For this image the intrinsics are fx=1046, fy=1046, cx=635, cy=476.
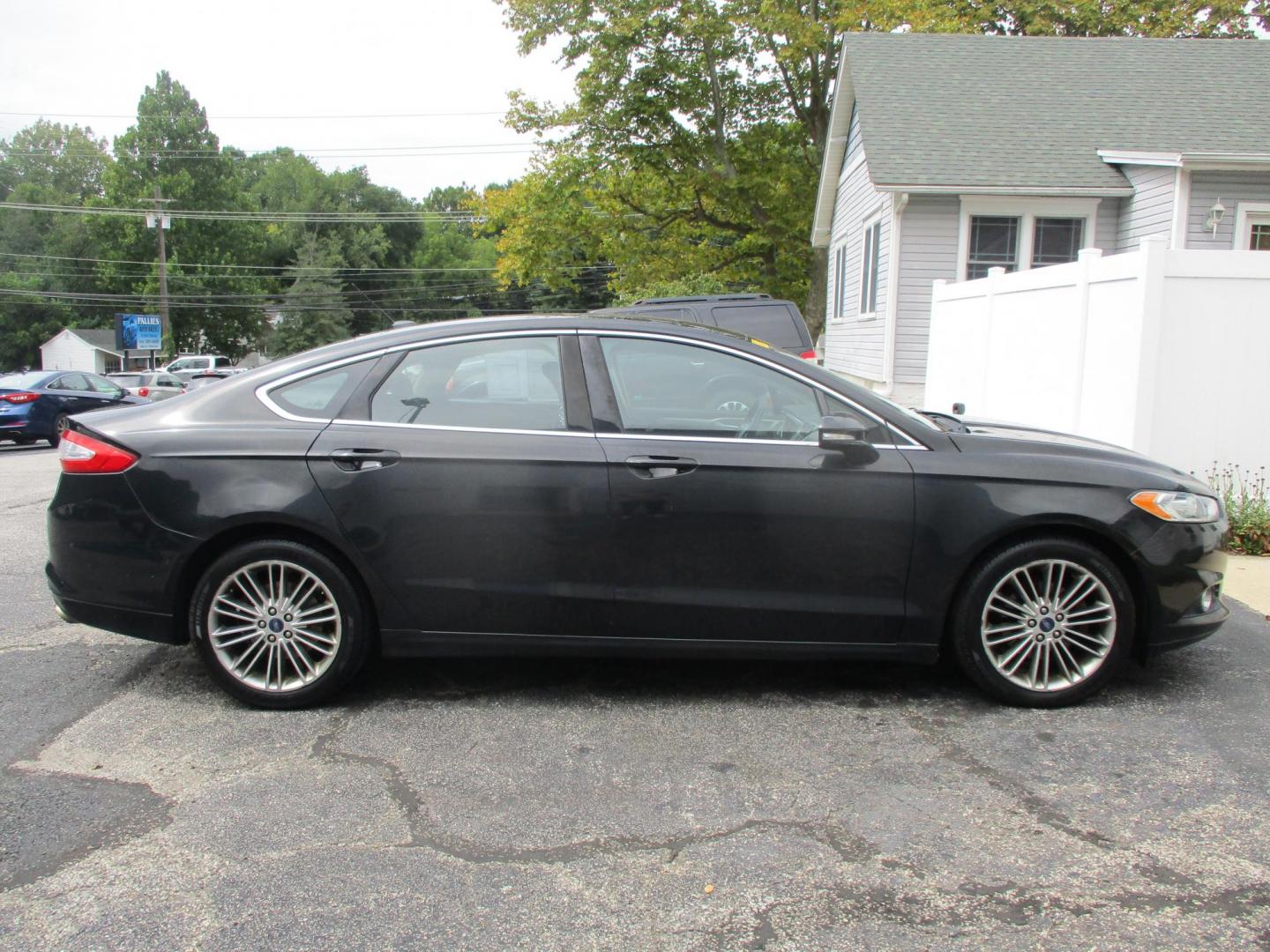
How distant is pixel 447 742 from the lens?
403cm

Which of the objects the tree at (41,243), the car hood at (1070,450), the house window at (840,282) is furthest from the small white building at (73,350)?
the car hood at (1070,450)

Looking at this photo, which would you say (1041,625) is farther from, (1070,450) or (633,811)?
(633,811)

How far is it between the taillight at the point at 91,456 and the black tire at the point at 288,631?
573mm

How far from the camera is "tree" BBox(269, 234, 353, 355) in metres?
77.8

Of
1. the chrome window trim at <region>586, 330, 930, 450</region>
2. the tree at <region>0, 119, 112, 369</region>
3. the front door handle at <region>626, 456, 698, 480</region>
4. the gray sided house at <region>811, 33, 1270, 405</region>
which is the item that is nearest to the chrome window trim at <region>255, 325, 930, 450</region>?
the chrome window trim at <region>586, 330, 930, 450</region>

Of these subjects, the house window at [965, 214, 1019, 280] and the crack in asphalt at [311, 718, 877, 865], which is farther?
the house window at [965, 214, 1019, 280]

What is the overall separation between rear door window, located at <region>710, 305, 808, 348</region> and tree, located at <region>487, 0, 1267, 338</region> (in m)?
19.1

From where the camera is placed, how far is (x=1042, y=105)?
17.0m

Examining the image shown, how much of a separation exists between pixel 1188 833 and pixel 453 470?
290 centimetres

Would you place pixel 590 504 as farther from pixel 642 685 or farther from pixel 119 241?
pixel 119 241

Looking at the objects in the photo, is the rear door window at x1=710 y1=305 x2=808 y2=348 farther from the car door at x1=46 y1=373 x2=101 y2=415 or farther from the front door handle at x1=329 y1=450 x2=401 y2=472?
the car door at x1=46 y1=373 x2=101 y2=415

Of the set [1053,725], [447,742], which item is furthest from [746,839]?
[1053,725]

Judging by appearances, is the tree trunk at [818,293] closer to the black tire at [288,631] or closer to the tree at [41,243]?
the black tire at [288,631]

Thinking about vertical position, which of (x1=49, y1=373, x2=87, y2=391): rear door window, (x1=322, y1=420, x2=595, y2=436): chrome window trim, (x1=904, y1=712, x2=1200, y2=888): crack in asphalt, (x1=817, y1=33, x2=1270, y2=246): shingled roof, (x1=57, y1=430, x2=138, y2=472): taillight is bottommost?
(x1=904, y1=712, x2=1200, y2=888): crack in asphalt
